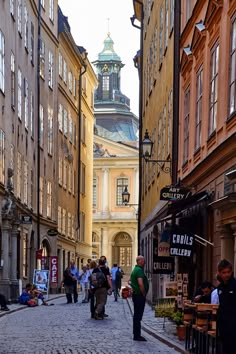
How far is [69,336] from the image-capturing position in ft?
59.6

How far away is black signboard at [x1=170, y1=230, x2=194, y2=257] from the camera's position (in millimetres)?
16984

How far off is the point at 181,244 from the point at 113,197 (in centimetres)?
7860

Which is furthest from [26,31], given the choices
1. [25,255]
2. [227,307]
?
[227,307]

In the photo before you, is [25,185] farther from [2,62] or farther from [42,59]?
[42,59]

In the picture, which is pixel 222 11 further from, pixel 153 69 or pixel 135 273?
pixel 153 69

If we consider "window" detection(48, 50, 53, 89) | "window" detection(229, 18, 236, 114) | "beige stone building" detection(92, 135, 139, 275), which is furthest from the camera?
"beige stone building" detection(92, 135, 139, 275)

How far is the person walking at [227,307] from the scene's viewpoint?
9.83 m

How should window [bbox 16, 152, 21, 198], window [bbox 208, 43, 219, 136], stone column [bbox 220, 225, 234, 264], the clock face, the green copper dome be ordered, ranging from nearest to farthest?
stone column [bbox 220, 225, 234, 264]
window [bbox 208, 43, 219, 136]
window [bbox 16, 152, 21, 198]
the clock face
the green copper dome

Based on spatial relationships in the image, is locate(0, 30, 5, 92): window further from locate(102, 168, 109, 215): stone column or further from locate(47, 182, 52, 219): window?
locate(102, 168, 109, 215): stone column

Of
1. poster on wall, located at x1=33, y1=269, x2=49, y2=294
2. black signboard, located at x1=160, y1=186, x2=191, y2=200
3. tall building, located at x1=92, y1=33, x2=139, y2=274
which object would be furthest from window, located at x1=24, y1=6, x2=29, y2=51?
tall building, located at x1=92, y1=33, x2=139, y2=274

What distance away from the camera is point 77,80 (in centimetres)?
6181

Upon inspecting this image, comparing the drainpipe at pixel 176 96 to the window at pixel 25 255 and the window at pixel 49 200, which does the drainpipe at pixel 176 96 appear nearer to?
the window at pixel 25 255

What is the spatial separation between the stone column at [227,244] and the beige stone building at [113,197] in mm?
78074

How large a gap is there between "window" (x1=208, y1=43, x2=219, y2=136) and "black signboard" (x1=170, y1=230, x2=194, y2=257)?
2263 mm
